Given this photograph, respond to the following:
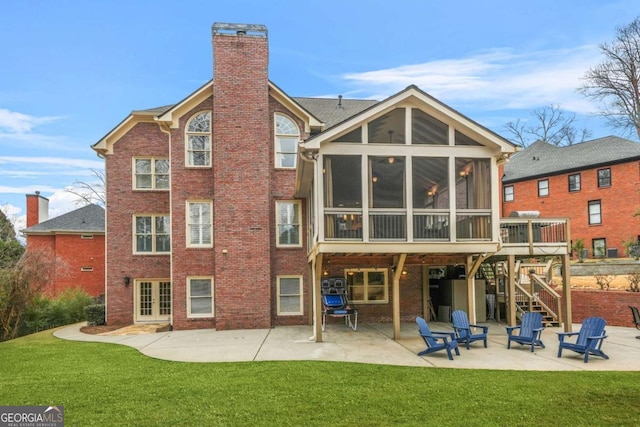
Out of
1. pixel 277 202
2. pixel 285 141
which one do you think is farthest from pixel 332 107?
pixel 277 202

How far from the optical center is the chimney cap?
14.2m

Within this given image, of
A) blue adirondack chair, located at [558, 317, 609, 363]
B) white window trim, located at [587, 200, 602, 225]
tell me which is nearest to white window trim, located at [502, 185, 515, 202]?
white window trim, located at [587, 200, 602, 225]

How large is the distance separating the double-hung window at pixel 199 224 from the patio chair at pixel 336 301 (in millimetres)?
4442

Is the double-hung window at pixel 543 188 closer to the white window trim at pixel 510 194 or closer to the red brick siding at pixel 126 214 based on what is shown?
the white window trim at pixel 510 194

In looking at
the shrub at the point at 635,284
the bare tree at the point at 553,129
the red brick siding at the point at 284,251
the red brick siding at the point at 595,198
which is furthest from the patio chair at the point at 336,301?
the bare tree at the point at 553,129

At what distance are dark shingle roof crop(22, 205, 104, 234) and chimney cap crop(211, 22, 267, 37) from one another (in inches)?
533

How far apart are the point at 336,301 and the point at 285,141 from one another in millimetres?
5936

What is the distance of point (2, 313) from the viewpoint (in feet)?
45.5

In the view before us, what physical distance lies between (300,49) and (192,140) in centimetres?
2256

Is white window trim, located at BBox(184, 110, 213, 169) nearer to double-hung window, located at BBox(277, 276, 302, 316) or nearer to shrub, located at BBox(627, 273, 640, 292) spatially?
double-hung window, located at BBox(277, 276, 302, 316)

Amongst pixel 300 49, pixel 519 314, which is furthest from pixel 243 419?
pixel 300 49

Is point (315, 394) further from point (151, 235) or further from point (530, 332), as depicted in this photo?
point (151, 235)

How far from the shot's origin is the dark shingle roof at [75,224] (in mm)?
22094

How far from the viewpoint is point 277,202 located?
14758 millimetres
